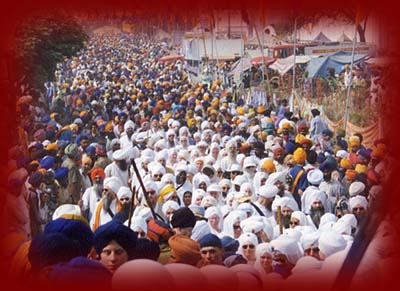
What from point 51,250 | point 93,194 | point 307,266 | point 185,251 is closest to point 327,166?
point 93,194

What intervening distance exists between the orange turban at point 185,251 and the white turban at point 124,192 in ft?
3.95

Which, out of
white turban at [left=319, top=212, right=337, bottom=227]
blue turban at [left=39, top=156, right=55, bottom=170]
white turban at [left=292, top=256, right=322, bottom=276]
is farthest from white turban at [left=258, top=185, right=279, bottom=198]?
white turban at [left=292, top=256, right=322, bottom=276]

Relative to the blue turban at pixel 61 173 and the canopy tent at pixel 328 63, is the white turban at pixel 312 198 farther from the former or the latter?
the blue turban at pixel 61 173

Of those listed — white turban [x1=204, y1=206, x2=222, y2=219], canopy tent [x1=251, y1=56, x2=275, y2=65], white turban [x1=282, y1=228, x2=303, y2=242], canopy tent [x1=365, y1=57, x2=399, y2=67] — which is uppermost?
canopy tent [x1=251, y1=56, x2=275, y2=65]

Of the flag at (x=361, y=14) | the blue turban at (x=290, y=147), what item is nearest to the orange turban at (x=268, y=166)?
the blue turban at (x=290, y=147)

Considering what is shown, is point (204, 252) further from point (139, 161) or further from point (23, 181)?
point (139, 161)

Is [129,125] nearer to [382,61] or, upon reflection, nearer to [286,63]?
[286,63]

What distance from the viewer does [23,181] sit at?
3.61 metres

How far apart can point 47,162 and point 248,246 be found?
128 cm

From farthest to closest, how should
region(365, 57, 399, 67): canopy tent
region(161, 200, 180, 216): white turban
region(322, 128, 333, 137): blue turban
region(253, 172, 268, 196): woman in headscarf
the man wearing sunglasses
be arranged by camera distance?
region(322, 128, 333, 137): blue turban
region(253, 172, 268, 196): woman in headscarf
region(161, 200, 180, 216): white turban
region(365, 57, 399, 67): canopy tent
the man wearing sunglasses

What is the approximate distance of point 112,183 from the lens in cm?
415

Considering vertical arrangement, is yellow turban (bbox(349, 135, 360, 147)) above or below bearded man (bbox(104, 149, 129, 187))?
above

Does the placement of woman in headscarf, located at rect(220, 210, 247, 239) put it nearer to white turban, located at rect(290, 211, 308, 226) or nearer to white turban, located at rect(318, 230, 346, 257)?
white turban, located at rect(290, 211, 308, 226)

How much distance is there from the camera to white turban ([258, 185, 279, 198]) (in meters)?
4.30
